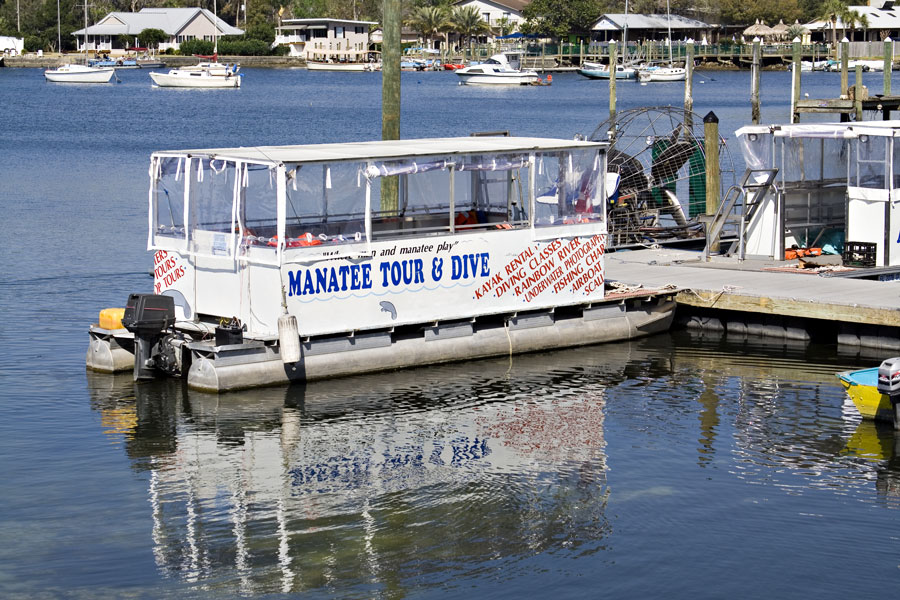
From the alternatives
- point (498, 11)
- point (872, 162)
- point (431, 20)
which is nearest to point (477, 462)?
point (872, 162)

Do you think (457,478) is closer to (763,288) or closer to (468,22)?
(763,288)

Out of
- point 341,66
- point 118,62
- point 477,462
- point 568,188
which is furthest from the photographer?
point 341,66

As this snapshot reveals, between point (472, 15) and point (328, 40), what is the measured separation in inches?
702

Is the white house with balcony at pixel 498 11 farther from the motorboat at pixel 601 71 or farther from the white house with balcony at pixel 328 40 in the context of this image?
the motorboat at pixel 601 71

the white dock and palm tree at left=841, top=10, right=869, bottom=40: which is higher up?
palm tree at left=841, top=10, right=869, bottom=40

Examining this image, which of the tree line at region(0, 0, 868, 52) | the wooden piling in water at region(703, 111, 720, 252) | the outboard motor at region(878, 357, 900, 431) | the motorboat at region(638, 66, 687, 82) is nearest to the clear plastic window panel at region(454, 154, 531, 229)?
the outboard motor at region(878, 357, 900, 431)

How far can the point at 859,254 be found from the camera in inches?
923

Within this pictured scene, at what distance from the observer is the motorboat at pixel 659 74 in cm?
13075

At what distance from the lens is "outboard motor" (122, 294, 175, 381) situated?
18.0 meters

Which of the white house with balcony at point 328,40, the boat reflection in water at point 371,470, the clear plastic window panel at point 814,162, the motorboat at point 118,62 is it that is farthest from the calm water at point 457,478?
the white house with balcony at point 328,40

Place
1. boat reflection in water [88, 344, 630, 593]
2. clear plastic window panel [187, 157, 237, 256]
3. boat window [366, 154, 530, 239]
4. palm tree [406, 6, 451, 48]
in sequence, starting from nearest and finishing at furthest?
boat reflection in water [88, 344, 630, 593], clear plastic window panel [187, 157, 237, 256], boat window [366, 154, 530, 239], palm tree [406, 6, 451, 48]

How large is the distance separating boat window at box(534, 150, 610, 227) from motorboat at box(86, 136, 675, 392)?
23 mm

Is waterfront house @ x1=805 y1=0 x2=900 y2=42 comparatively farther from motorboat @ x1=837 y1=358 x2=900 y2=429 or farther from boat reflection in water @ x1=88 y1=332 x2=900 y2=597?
motorboat @ x1=837 y1=358 x2=900 y2=429

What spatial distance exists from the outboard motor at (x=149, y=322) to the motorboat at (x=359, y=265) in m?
0.03
